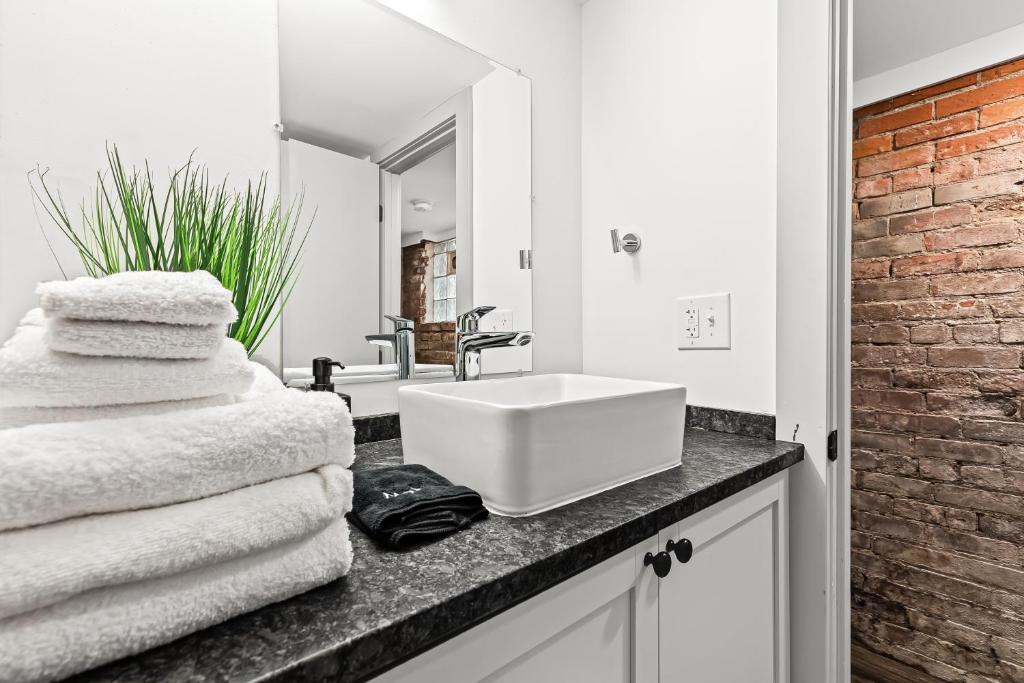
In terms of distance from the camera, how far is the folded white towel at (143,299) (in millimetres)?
383

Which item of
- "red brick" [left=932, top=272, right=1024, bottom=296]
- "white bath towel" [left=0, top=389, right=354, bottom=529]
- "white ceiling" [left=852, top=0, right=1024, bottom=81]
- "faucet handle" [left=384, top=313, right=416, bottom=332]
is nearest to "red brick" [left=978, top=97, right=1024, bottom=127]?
"white ceiling" [left=852, top=0, right=1024, bottom=81]

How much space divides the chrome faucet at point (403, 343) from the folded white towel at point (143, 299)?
70 centimetres

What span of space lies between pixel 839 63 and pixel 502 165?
0.80 meters

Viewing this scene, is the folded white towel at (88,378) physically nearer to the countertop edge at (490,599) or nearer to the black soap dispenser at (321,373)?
the countertop edge at (490,599)

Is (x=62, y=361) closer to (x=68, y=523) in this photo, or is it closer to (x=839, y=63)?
(x=68, y=523)

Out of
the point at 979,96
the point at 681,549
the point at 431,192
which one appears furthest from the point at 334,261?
the point at 979,96

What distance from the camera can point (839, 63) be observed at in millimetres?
1056

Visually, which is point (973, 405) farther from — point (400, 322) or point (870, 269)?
point (400, 322)

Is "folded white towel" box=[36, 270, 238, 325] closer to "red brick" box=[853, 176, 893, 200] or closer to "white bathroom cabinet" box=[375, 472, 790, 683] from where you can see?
"white bathroom cabinet" box=[375, 472, 790, 683]

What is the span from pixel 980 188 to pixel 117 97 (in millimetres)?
2419

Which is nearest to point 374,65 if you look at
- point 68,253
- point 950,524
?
point 68,253

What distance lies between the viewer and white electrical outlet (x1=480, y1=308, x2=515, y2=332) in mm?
1333

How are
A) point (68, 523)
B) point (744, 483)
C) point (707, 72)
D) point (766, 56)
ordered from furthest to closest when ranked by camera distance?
point (707, 72) < point (766, 56) < point (744, 483) < point (68, 523)

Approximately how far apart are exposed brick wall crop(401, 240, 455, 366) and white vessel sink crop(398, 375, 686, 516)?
0.35 metres
